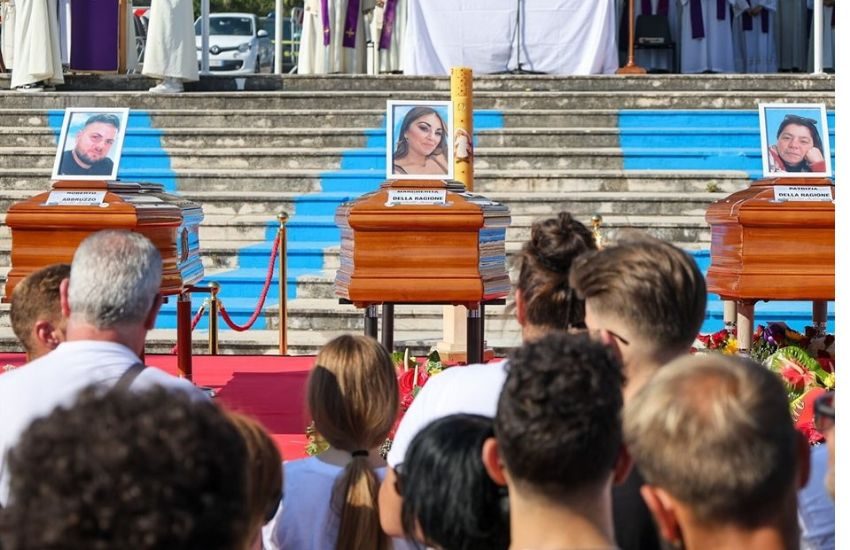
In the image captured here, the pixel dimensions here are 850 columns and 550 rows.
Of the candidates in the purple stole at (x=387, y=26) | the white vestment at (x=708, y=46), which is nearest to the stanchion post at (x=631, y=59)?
the white vestment at (x=708, y=46)

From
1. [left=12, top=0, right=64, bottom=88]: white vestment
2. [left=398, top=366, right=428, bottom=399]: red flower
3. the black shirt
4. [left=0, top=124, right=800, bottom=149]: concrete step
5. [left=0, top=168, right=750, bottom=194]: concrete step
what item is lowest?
[left=398, top=366, right=428, bottom=399]: red flower

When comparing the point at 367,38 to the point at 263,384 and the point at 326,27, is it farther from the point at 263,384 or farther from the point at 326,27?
the point at 263,384

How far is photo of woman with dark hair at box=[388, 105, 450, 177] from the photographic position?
22.1 ft

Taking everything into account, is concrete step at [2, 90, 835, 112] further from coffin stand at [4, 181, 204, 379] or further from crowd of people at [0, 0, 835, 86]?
coffin stand at [4, 181, 204, 379]

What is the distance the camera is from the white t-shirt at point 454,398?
2920mm

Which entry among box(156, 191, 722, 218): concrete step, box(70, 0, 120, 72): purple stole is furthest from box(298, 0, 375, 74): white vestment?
box(156, 191, 722, 218): concrete step

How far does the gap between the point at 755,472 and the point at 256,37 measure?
23.7 metres

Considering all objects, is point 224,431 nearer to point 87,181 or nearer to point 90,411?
point 90,411

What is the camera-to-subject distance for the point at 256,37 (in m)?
25.0

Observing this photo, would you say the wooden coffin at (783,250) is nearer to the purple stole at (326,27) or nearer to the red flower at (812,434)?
the red flower at (812,434)

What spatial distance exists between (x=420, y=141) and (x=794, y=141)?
77.6 inches

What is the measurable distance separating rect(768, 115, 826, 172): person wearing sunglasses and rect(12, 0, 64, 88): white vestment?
8701mm

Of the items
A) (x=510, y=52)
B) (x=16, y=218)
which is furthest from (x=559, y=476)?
(x=510, y=52)

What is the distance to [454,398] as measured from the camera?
293 cm
